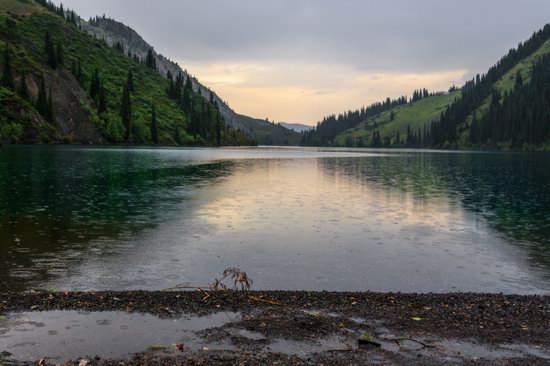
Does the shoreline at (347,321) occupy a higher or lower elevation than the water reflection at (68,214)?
lower

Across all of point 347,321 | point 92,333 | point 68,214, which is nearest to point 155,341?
point 92,333

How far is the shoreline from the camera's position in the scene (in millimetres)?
13250

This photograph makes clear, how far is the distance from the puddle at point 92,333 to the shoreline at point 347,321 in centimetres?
49

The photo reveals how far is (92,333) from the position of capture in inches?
585

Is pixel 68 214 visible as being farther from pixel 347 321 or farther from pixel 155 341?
pixel 347 321

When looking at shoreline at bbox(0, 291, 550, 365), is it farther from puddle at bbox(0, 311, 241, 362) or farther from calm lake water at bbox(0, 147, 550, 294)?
calm lake water at bbox(0, 147, 550, 294)

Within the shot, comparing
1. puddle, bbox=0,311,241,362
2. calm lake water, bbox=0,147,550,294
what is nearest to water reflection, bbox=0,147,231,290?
calm lake water, bbox=0,147,550,294

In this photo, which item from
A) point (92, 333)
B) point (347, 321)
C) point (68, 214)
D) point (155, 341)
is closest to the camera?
point (155, 341)

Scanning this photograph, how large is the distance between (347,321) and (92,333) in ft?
27.9

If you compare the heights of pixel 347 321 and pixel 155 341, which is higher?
pixel 155 341

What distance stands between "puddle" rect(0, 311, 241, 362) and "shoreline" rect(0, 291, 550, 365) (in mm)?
491

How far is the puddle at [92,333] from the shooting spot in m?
13.5

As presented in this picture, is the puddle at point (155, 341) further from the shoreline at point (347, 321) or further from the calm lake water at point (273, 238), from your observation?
the calm lake water at point (273, 238)

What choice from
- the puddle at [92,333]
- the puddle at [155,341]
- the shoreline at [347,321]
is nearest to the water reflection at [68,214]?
the puddle at [92,333]
